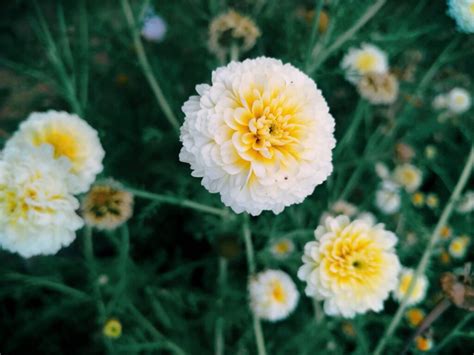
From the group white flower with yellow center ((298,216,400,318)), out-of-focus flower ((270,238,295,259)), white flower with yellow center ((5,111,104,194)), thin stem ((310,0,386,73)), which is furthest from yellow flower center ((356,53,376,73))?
white flower with yellow center ((5,111,104,194))

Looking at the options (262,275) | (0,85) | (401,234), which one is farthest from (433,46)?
(0,85)

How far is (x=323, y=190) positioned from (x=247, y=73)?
1023mm

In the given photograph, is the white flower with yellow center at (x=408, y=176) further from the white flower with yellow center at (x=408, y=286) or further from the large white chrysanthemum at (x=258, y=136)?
the large white chrysanthemum at (x=258, y=136)

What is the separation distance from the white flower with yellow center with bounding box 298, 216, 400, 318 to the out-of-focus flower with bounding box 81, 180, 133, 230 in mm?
639

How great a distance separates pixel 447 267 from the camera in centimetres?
218

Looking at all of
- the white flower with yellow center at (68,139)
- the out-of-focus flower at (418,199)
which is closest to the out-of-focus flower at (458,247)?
the out-of-focus flower at (418,199)

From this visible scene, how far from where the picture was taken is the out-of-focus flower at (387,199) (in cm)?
212

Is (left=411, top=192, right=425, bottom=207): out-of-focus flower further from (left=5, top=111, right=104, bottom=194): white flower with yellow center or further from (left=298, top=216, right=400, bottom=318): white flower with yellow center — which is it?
(left=5, top=111, right=104, bottom=194): white flower with yellow center

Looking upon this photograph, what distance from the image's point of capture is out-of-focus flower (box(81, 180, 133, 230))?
1.44 m

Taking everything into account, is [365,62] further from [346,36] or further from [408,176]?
[408,176]

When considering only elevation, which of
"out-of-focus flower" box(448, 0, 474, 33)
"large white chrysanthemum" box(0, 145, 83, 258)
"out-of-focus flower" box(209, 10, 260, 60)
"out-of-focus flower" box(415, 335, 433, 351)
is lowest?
"out-of-focus flower" box(415, 335, 433, 351)

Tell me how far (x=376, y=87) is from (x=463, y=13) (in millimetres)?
500

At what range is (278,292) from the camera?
1.66 metres

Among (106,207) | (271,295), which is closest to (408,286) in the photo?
(271,295)
